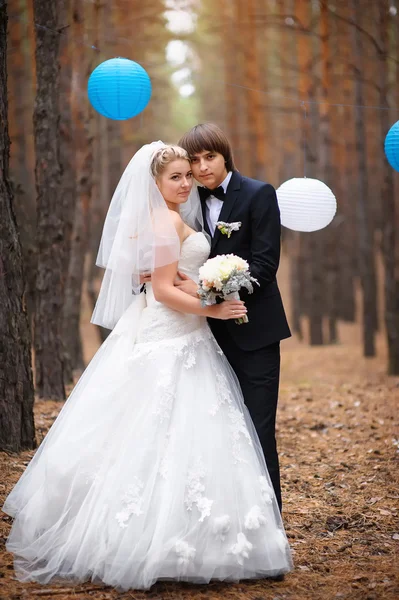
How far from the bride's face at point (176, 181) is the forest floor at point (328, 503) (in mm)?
2106

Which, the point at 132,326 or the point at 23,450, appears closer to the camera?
the point at 132,326

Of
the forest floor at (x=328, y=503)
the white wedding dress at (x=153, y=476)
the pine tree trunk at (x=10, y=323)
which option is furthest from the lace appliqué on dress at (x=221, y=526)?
the pine tree trunk at (x=10, y=323)

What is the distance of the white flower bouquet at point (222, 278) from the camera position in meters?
3.47

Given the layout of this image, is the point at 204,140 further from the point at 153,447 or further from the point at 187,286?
the point at 153,447

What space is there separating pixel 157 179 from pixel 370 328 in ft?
36.7

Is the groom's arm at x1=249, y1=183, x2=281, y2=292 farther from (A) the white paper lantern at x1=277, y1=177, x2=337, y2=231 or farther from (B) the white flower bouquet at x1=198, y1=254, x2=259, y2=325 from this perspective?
(A) the white paper lantern at x1=277, y1=177, x2=337, y2=231

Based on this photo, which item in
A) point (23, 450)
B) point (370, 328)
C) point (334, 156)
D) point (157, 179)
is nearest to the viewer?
point (157, 179)

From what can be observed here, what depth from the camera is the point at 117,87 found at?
6820 mm

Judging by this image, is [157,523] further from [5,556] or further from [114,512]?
[5,556]

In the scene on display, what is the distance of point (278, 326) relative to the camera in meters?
3.92

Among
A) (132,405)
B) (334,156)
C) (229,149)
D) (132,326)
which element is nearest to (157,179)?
(229,149)

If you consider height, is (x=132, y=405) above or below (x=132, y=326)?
below

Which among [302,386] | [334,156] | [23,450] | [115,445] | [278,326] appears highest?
[334,156]

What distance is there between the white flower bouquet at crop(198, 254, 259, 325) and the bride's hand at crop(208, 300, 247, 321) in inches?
4.2
